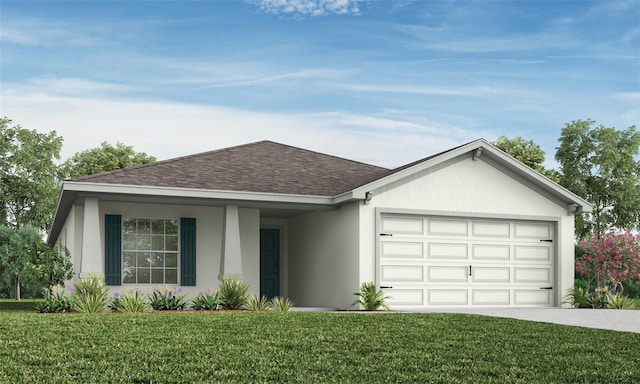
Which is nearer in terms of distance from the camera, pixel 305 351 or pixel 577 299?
pixel 305 351

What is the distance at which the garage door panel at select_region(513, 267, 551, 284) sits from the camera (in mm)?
19547

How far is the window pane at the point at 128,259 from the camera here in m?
17.8

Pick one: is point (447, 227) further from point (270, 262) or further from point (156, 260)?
point (156, 260)

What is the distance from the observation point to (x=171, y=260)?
59.9ft

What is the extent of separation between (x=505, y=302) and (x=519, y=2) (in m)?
10.4

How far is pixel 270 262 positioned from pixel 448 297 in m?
5.55

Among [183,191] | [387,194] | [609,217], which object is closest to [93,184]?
[183,191]

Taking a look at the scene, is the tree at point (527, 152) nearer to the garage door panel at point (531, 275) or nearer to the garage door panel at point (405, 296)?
the garage door panel at point (531, 275)

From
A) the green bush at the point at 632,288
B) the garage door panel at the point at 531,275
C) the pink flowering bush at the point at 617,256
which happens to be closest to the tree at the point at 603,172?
the green bush at the point at 632,288

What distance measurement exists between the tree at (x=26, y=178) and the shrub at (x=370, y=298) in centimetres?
2926

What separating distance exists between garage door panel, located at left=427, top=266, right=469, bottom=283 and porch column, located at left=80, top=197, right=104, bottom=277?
26.1 ft

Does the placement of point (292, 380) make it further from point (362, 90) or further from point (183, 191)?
point (362, 90)

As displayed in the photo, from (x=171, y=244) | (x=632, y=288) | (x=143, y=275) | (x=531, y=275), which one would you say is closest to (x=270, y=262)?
(x=171, y=244)

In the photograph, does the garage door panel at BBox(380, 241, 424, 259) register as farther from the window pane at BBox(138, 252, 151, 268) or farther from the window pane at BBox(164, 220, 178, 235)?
the window pane at BBox(138, 252, 151, 268)
